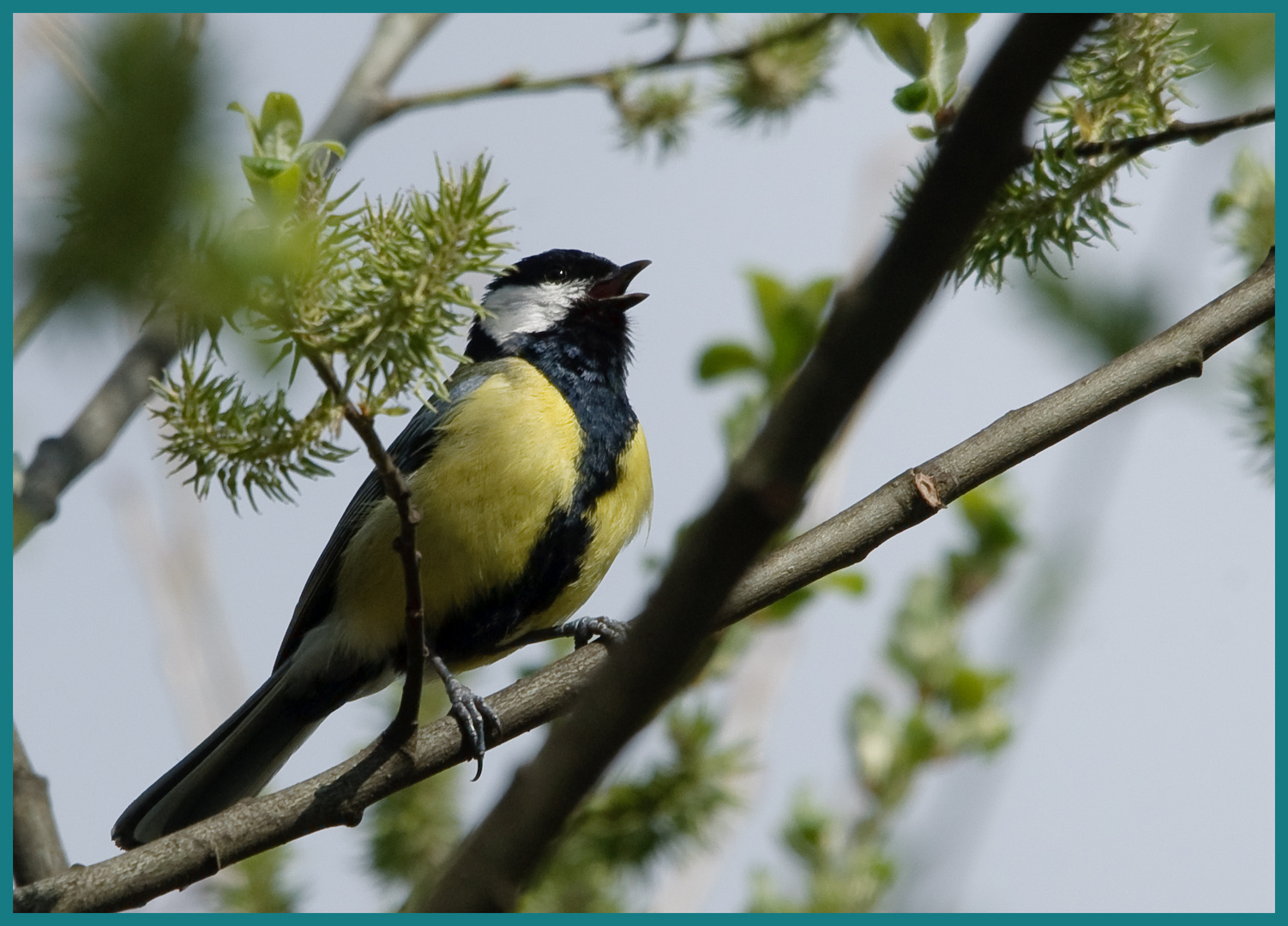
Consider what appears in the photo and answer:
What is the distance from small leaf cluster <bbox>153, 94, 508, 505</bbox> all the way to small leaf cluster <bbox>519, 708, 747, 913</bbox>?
1214mm

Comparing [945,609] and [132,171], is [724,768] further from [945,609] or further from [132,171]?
[132,171]

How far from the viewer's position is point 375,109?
10.1ft

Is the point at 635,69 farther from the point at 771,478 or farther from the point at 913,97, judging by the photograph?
the point at 771,478

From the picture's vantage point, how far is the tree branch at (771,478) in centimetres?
75

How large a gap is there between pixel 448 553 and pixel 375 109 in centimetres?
128

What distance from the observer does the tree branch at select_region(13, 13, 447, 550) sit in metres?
2.43

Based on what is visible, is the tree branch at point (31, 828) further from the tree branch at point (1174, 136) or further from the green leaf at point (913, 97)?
the tree branch at point (1174, 136)

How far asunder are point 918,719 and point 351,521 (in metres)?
1.43

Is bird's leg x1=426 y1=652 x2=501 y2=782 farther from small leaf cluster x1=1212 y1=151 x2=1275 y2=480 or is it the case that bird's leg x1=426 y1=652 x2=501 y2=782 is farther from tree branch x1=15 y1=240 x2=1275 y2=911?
small leaf cluster x1=1212 y1=151 x2=1275 y2=480

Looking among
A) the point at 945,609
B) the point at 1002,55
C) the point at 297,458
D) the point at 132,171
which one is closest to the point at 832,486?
the point at 945,609

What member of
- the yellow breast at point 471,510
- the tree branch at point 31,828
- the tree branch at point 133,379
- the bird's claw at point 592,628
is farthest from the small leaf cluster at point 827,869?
the tree branch at point 133,379

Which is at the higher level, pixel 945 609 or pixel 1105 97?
pixel 1105 97

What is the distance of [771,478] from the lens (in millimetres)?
749

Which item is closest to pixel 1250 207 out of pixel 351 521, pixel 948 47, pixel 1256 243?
pixel 1256 243
